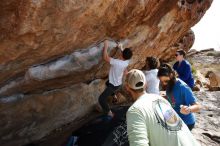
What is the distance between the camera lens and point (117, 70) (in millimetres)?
8062

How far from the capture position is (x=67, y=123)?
919 cm

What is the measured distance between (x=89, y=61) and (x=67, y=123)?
189cm

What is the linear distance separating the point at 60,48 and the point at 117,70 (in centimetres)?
150

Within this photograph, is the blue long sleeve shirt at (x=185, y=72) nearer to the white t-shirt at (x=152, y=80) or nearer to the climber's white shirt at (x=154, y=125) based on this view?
the white t-shirt at (x=152, y=80)

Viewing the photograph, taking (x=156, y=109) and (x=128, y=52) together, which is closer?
(x=156, y=109)

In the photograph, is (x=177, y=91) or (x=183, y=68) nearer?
(x=177, y=91)

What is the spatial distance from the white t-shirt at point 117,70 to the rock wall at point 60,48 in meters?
0.45

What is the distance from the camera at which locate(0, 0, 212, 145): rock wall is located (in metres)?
5.89

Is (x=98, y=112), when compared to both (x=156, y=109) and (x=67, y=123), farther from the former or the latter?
(x=156, y=109)

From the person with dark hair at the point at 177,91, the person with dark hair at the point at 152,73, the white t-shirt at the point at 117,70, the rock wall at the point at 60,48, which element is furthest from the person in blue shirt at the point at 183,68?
the person with dark hair at the point at 177,91

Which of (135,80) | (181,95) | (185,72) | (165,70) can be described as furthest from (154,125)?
(185,72)

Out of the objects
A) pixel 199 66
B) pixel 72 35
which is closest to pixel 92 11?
pixel 72 35

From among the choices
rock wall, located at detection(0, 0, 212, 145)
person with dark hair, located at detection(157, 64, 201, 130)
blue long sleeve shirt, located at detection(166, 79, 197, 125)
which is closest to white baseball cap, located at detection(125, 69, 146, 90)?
person with dark hair, located at detection(157, 64, 201, 130)

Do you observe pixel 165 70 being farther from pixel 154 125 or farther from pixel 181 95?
pixel 154 125
